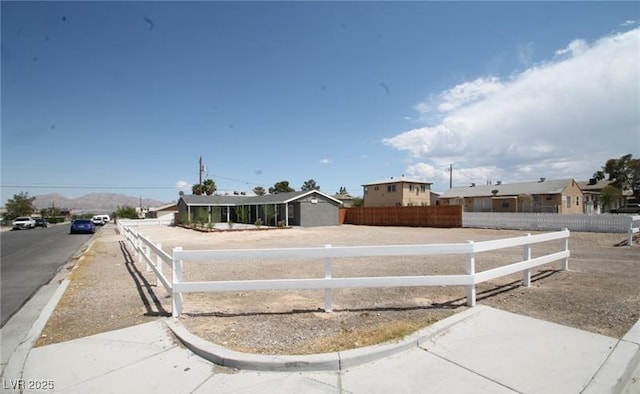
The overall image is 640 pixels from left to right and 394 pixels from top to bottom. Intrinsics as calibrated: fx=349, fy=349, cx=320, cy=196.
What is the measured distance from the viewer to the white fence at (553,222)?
19.4 meters

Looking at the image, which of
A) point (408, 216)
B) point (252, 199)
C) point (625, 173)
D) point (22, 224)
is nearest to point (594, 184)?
point (625, 173)

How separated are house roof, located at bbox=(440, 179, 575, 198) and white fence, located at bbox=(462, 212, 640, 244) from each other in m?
19.3

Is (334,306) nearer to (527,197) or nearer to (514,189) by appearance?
(527,197)

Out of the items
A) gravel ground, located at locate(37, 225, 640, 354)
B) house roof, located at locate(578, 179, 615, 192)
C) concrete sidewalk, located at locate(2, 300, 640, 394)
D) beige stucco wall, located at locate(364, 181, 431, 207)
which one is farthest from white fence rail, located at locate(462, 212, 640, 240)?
house roof, located at locate(578, 179, 615, 192)

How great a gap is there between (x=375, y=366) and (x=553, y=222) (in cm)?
2429

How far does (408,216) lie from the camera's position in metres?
32.8

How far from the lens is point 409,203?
51.0 m

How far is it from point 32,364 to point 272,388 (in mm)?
2868

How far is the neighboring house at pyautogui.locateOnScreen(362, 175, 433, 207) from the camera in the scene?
50.6 meters

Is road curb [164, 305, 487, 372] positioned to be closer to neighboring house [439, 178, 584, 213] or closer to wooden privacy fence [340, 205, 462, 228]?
wooden privacy fence [340, 205, 462, 228]

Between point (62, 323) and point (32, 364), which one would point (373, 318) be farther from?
point (62, 323)

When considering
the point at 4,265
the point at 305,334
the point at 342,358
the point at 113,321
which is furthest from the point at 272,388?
the point at 4,265

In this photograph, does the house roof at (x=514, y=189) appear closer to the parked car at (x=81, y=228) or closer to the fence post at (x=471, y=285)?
the fence post at (x=471, y=285)

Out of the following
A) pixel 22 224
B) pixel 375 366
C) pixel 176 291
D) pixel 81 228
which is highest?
pixel 176 291
